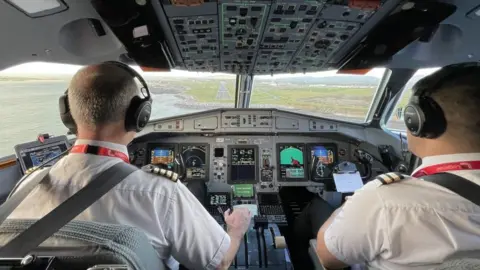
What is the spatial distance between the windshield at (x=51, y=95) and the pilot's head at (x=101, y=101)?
1.06 meters

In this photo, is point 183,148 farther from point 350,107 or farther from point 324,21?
point 324,21

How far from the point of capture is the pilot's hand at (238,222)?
157 cm

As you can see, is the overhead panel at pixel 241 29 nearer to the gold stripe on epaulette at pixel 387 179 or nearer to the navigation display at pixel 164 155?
the gold stripe on epaulette at pixel 387 179

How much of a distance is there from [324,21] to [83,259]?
148cm

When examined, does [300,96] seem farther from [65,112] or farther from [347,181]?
[65,112]

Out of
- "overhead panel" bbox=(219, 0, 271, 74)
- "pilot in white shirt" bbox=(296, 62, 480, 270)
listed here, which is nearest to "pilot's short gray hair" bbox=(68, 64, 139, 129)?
"overhead panel" bbox=(219, 0, 271, 74)

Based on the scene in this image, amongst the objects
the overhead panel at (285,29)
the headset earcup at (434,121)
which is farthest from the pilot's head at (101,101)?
the headset earcup at (434,121)

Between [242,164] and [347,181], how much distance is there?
103cm

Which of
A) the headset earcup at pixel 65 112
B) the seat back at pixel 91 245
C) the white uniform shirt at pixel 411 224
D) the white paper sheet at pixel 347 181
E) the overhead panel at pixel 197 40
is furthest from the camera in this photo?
the white paper sheet at pixel 347 181

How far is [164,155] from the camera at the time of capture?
373 centimetres

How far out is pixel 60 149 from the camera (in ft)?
9.58

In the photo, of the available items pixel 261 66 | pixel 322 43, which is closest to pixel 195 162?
pixel 261 66

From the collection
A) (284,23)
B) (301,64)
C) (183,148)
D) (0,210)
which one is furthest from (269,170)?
(0,210)

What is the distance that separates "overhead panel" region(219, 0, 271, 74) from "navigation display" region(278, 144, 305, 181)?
123 centimetres
